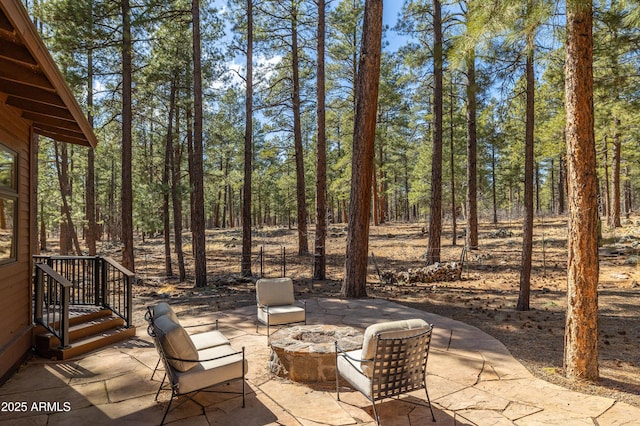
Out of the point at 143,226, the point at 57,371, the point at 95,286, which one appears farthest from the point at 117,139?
the point at 57,371

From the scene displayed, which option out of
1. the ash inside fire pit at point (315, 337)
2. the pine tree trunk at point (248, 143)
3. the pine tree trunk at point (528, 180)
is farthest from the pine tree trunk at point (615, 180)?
the ash inside fire pit at point (315, 337)

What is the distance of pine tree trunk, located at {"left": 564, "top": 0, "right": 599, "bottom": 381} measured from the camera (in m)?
3.86

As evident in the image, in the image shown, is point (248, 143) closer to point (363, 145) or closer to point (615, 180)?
point (363, 145)

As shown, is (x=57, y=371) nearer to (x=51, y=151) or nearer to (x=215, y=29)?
(x=215, y=29)

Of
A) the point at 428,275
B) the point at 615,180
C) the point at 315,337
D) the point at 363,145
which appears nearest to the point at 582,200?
A: the point at 315,337

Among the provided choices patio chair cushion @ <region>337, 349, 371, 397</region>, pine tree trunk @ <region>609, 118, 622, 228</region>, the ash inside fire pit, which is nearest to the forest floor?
pine tree trunk @ <region>609, 118, 622, 228</region>

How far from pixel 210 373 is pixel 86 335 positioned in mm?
Result: 3050

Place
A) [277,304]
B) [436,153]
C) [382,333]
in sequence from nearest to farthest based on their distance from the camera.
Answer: [382,333] → [277,304] → [436,153]

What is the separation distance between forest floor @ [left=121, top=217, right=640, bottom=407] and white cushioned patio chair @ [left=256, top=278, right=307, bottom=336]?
1903 millimetres

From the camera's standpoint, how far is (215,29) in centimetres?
1275

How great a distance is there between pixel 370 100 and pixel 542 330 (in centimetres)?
524

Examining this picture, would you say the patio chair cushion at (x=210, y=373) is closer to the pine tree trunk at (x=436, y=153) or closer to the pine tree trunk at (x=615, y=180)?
the pine tree trunk at (x=436, y=153)

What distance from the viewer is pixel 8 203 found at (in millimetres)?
4488

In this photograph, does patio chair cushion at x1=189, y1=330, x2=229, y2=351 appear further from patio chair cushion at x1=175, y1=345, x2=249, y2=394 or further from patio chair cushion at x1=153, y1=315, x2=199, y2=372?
patio chair cushion at x1=153, y1=315, x2=199, y2=372
